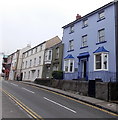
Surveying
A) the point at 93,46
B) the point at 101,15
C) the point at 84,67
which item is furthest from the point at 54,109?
the point at 101,15

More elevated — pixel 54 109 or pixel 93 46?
pixel 93 46

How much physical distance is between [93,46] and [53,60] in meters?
10.3

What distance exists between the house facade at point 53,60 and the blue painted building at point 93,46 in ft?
5.13

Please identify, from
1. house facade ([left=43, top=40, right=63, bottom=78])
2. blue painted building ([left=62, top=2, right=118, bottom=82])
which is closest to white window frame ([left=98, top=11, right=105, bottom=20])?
blue painted building ([left=62, top=2, right=118, bottom=82])

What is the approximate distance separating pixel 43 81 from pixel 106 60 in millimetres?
11585

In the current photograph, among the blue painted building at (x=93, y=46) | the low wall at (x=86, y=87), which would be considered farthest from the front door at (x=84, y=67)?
the low wall at (x=86, y=87)

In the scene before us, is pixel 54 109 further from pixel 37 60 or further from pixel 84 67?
pixel 37 60

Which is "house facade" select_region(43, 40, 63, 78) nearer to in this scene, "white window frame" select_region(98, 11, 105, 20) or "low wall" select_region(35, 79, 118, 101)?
"low wall" select_region(35, 79, 118, 101)

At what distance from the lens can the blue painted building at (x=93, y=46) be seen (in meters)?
17.7

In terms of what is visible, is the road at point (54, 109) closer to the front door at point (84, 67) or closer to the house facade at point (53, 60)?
the front door at point (84, 67)

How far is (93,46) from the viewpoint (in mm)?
20422

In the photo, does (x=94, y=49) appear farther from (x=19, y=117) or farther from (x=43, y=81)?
(x=19, y=117)

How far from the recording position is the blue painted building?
1774 centimetres

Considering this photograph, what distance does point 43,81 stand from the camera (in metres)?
26.1
